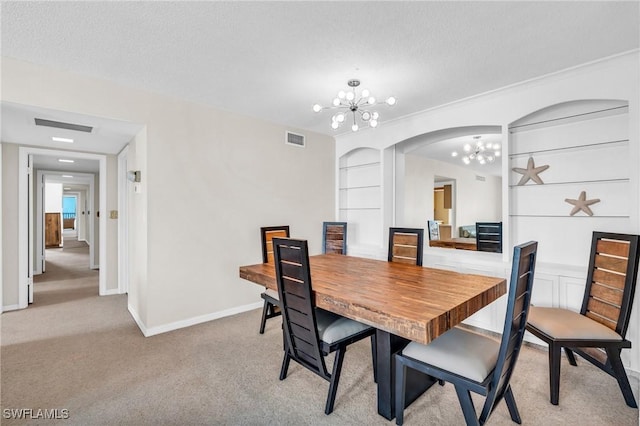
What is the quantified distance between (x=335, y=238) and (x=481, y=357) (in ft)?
7.95

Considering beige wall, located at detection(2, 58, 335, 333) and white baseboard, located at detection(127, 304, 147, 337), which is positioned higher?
beige wall, located at detection(2, 58, 335, 333)

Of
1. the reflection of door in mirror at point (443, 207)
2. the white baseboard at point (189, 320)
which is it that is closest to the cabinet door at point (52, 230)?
the white baseboard at point (189, 320)

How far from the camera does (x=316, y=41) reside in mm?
2145

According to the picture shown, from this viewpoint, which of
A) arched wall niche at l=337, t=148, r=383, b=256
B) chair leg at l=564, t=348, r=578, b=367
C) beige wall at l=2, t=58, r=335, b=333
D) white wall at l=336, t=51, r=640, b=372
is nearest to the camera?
white wall at l=336, t=51, r=640, b=372

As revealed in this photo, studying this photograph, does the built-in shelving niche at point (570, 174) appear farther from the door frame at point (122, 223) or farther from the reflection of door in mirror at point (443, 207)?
the door frame at point (122, 223)

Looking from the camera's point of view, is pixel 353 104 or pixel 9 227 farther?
pixel 9 227

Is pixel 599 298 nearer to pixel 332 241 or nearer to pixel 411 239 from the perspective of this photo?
pixel 411 239

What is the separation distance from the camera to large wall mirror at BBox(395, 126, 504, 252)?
3639 mm

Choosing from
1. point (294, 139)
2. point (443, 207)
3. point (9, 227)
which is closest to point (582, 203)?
point (443, 207)

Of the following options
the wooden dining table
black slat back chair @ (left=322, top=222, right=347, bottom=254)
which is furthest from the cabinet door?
Answer: the wooden dining table

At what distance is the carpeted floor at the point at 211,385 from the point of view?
1846 millimetres

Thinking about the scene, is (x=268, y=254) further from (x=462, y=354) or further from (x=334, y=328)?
(x=462, y=354)

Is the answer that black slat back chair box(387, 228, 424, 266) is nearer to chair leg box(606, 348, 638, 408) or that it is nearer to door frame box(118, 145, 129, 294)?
chair leg box(606, 348, 638, 408)

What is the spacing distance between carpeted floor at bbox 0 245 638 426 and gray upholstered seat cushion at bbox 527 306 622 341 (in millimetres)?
444
